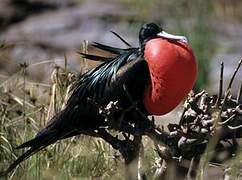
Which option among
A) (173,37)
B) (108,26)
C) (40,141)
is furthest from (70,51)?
(173,37)

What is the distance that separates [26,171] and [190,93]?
2.28 ft

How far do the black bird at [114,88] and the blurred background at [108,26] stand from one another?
304 centimetres

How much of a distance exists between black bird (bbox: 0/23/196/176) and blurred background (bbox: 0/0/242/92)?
304 centimetres

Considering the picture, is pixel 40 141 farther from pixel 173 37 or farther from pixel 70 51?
pixel 70 51

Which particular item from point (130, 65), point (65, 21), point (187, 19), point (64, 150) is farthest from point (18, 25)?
point (130, 65)

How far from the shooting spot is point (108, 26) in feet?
28.6

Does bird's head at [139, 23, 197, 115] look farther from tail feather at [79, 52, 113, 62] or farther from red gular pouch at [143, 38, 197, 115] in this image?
tail feather at [79, 52, 113, 62]

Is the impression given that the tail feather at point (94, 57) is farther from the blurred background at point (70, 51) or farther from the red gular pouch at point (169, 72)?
the blurred background at point (70, 51)

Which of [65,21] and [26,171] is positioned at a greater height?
[65,21]

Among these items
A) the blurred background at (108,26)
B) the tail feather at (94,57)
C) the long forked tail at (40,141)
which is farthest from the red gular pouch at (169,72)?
the blurred background at (108,26)

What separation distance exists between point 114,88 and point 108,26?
5.47m

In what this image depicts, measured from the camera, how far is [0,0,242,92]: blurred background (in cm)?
711

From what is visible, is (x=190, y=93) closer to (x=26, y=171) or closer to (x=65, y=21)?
(x=26, y=171)

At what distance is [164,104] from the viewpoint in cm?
312
